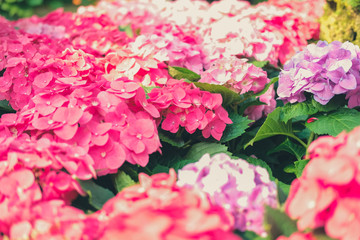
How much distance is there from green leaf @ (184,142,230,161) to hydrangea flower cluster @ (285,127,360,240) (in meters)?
0.80

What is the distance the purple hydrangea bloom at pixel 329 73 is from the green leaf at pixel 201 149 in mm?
457

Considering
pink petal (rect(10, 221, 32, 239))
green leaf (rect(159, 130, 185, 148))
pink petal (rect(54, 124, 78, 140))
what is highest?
pink petal (rect(54, 124, 78, 140))

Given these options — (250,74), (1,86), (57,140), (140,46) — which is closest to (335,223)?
(57,140)

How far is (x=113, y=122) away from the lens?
1.57 m

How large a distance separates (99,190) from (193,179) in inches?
14.8

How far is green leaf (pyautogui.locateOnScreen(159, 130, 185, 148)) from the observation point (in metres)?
1.86

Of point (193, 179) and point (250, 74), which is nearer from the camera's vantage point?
point (193, 179)

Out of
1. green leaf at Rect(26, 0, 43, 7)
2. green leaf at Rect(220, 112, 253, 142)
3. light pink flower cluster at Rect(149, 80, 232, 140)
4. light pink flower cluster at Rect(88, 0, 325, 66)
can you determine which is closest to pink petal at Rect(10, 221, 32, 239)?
light pink flower cluster at Rect(149, 80, 232, 140)

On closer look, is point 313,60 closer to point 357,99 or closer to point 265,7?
point 357,99

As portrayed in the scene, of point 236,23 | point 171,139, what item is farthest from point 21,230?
point 236,23

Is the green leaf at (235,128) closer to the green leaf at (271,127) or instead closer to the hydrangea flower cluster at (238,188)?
the green leaf at (271,127)

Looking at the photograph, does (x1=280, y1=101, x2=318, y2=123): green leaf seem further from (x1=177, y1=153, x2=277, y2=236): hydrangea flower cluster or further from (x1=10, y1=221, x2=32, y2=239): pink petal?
(x1=10, y1=221, x2=32, y2=239): pink petal

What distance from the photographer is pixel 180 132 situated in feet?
6.33

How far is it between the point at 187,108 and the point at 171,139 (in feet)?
0.62
